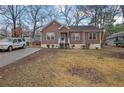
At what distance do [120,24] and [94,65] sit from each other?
1717 millimetres

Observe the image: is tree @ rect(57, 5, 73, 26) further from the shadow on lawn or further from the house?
the house

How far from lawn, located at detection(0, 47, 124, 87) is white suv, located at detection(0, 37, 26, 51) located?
232 centimetres

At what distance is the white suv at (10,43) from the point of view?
852 centimetres

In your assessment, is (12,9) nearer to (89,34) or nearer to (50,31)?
(50,31)

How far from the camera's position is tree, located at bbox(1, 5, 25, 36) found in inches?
249

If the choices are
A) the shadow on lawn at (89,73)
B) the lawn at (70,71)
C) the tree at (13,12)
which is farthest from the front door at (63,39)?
the shadow on lawn at (89,73)

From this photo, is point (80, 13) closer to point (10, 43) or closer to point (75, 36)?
point (10, 43)

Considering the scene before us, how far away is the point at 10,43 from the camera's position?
949cm

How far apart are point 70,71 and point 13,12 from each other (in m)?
2.37

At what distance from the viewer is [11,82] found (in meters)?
5.02

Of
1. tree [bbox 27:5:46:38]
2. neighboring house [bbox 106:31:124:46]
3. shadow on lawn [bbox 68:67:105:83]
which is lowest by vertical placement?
shadow on lawn [bbox 68:67:105:83]

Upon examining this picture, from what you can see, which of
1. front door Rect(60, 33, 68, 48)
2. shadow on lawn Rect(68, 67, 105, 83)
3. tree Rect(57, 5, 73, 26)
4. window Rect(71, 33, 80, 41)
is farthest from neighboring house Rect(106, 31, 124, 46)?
window Rect(71, 33, 80, 41)
